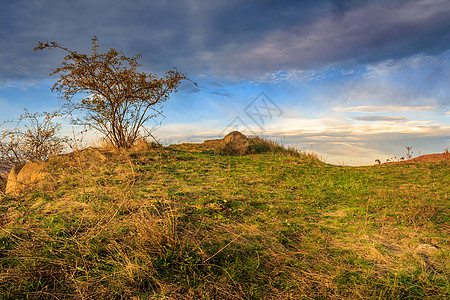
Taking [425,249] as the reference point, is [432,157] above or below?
above

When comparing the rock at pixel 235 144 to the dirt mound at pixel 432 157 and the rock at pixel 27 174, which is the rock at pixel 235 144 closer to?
the rock at pixel 27 174

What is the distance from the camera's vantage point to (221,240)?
11.9 feet

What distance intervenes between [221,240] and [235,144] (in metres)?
8.40

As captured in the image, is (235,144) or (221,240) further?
(235,144)

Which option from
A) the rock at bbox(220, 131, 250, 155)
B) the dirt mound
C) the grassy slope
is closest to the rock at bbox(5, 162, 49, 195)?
the grassy slope

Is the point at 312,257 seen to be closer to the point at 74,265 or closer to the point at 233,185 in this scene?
the point at 74,265

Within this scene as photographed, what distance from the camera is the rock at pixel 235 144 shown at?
11.8 metres

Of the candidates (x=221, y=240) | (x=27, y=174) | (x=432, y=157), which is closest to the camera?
(x=221, y=240)

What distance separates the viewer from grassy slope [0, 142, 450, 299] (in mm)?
2844

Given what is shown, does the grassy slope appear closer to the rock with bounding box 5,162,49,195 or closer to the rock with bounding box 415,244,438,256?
the rock with bounding box 415,244,438,256

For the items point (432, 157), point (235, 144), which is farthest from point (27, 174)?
point (432, 157)

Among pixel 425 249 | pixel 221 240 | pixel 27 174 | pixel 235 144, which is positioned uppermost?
pixel 235 144

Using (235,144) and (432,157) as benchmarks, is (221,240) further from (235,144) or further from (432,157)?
(432,157)

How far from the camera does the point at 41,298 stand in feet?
9.04
